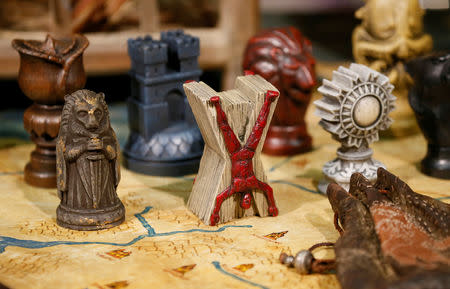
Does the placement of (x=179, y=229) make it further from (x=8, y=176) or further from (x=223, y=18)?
(x=223, y=18)

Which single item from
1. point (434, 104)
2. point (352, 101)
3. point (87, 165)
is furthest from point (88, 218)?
point (434, 104)

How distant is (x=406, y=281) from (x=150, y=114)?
1.38 metres

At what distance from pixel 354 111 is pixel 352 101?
0.13ft

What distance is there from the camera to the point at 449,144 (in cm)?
251

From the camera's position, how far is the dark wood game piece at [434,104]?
97.3 inches

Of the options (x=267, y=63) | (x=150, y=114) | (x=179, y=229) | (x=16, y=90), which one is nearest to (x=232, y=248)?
(x=179, y=229)

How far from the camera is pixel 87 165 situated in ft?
6.70

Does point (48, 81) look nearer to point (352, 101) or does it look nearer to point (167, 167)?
point (167, 167)

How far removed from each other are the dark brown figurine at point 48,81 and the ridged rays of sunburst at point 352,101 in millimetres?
909

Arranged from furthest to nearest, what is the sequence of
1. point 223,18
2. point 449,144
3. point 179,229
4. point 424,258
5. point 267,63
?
point 223,18, point 267,63, point 449,144, point 179,229, point 424,258

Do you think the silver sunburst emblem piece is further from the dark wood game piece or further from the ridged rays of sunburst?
the dark wood game piece

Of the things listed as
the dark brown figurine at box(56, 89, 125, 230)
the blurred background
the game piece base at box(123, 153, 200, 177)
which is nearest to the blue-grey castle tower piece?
the game piece base at box(123, 153, 200, 177)

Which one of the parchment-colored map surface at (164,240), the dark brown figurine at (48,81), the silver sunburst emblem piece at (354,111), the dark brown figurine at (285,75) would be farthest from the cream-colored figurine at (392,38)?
the dark brown figurine at (48,81)

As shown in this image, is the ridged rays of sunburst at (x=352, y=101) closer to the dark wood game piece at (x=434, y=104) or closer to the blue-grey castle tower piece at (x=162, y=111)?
the dark wood game piece at (x=434, y=104)
